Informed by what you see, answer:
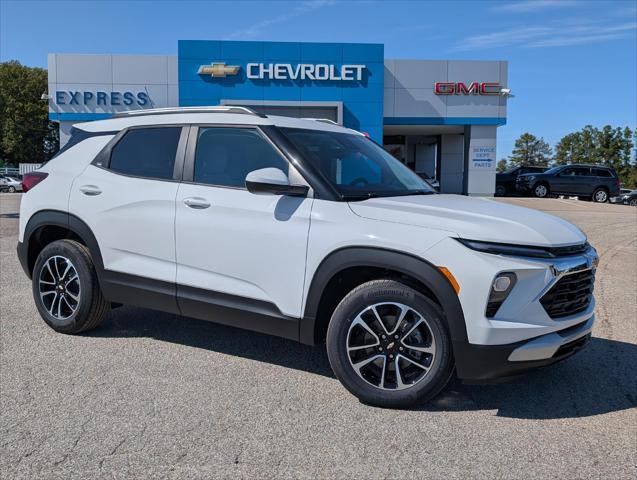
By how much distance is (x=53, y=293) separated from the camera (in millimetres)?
4871

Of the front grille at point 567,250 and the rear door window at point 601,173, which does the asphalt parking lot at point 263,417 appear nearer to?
the front grille at point 567,250

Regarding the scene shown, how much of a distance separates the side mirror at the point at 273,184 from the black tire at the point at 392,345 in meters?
0.74

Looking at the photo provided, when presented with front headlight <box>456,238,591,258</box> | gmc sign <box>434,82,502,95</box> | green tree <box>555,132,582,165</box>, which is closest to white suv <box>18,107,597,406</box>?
front headlight <box>456,238,591,258</box>

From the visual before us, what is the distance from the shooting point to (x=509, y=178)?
98.6 feet

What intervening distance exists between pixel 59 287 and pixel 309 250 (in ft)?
8.21

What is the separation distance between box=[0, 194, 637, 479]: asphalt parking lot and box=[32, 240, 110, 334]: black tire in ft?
0.46

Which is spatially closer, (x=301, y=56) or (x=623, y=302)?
(x=623, y=302)

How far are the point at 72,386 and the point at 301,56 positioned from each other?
25024mm

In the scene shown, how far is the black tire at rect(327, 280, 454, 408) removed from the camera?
329 centimetres

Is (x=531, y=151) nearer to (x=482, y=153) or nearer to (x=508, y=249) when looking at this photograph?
(x=482, y=153)

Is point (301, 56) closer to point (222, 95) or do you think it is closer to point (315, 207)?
point (222, 95)

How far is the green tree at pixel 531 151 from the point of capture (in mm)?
116875

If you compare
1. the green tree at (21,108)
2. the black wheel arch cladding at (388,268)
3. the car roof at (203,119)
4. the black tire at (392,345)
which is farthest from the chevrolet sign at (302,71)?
the green tree at (21,108)

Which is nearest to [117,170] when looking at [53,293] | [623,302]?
[53,293]
